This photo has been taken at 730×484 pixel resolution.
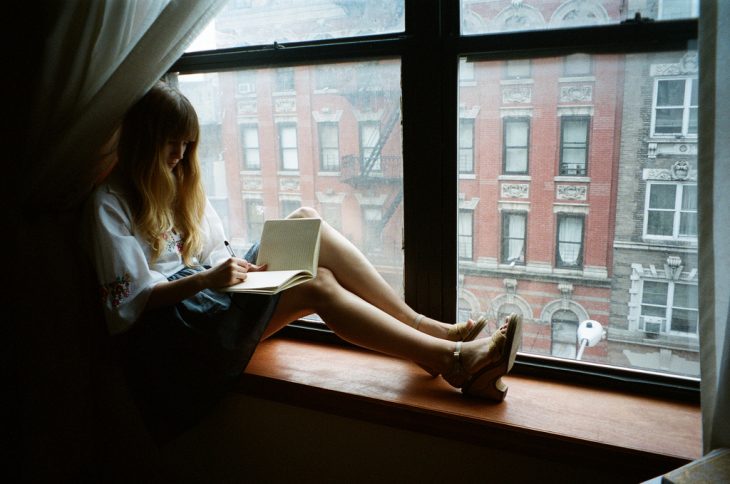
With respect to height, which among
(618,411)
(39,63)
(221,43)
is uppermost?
(221,43)

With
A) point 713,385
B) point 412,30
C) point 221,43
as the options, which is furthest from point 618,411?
point 221,43

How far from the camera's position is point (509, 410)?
1.01 meters

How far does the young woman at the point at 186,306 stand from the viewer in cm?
103

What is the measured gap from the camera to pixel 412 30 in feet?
3.65

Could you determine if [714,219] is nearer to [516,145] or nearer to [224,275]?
[516,145]

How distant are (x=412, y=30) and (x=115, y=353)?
1004 millimetres

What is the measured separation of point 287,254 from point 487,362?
49cm

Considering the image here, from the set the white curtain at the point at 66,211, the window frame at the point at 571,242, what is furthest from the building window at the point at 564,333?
the white curtain at the point at 66,211

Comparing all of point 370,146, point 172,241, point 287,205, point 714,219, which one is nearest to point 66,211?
point 172,241

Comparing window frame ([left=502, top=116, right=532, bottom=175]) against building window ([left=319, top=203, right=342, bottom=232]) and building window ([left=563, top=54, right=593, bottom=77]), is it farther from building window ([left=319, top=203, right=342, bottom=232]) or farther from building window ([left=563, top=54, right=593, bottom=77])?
building window ([left=319, top=203, right=342, bottom=232])

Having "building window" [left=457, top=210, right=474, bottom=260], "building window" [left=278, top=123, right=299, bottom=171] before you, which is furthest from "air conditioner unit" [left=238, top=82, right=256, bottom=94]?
"building window" [left=457, top=210, right=474, bottom=260]

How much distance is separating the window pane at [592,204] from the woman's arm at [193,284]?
0.55 m

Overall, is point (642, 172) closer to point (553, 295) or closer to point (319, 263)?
point (553, 295)

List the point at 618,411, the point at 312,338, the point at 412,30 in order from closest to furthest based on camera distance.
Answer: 1. the point at 618,411
2. the point at 412,30
3. the point at 312,338
